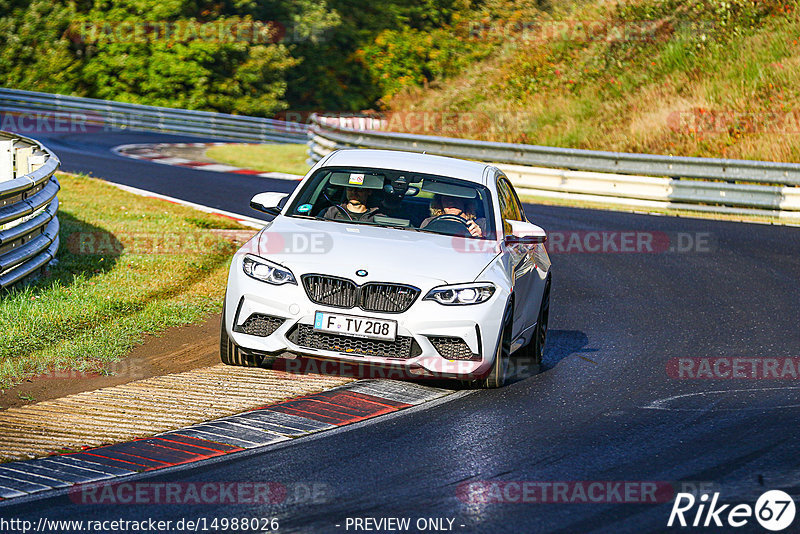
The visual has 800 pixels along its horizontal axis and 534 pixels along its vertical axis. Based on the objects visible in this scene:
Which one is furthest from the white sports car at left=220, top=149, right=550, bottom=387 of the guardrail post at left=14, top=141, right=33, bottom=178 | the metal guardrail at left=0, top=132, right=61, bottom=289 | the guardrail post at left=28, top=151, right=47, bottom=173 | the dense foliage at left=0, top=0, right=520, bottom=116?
the dense foliage at left=0, top=0, right=520, bottom=116

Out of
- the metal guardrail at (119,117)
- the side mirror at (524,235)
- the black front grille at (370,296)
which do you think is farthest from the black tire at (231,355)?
the metal guardrail at (119,117)

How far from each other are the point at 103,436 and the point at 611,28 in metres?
30.4

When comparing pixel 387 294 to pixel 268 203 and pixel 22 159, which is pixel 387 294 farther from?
pixel 22 159

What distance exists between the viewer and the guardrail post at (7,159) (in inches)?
493

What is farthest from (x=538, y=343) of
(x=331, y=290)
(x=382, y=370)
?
(x=331, y=290)

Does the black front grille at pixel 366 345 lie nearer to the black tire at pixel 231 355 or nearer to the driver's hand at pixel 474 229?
the black tire at pixel 231 355

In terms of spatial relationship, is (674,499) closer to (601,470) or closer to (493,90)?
(601,470)

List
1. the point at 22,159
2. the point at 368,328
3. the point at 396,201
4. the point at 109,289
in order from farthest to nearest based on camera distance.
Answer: the point at 22,159
the point at 109,289
the point at 396,201
the point at 368,328

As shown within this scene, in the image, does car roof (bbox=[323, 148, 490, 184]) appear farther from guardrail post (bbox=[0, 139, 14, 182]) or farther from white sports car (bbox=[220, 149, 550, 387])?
guardrail post (bbox=[0, 139, 14, 182])

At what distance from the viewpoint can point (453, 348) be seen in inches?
301

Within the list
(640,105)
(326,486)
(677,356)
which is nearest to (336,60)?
(640,105)

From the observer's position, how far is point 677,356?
932cm

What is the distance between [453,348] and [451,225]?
1.41 m

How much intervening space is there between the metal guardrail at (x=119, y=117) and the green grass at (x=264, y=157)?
449 centimetres
